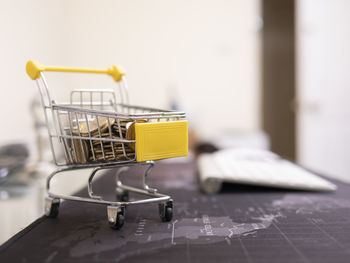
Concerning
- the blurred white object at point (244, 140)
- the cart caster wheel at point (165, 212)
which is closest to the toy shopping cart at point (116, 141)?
the cart caster wheel at point (165, 212)

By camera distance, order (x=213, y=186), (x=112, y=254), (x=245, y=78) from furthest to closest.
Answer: (x=245, y=78) < (x=213, y=186) < (x=112, y=254)

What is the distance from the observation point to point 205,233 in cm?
75

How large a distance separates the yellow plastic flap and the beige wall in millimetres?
2245

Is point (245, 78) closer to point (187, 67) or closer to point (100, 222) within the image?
point (187, 67)

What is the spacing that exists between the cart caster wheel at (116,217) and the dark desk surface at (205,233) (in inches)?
0.6

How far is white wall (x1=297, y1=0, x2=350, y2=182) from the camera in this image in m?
2.90

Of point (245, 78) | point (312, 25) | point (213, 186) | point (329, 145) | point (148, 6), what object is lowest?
point (329, 145)

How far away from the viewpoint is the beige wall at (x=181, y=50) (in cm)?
311

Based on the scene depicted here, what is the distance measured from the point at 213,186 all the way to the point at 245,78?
2.12 meters

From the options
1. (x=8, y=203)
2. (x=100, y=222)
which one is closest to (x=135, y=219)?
(x=100, y=222)

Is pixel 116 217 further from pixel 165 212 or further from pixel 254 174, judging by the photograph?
pixel 254 174

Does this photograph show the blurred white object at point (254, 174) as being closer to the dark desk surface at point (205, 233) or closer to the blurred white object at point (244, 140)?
the dark desk surface at point (205, 233)

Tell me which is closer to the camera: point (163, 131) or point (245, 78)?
point (163, 131)

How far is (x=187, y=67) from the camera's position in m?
3.12
